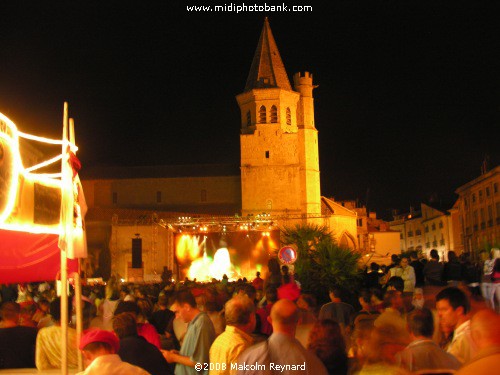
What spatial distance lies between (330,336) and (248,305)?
77 cm

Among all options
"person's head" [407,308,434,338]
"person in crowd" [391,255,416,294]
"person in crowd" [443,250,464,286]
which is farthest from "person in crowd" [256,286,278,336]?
"person in crowd" [443,250,464,286]

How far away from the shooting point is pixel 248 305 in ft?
16.4

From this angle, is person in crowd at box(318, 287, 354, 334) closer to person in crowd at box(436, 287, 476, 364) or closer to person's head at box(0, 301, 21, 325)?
person in crowd at box(436, 287, 476, 364)

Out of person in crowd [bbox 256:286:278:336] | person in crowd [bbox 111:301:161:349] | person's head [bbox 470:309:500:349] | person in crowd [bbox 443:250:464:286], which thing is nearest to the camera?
person's head [bbox 470:309:500:349]

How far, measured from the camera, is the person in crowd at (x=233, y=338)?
4.83 metres

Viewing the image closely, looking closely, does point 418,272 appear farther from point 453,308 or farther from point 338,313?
point 453,308

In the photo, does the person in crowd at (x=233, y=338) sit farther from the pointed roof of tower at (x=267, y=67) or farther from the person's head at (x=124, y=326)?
the pointed roof of tower at (x=267, y=67)

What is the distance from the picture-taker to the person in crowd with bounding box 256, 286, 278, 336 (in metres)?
6.81

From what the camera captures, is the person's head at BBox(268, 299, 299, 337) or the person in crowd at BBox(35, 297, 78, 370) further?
the person in crowd at BBox(35, 297, 78, 370)

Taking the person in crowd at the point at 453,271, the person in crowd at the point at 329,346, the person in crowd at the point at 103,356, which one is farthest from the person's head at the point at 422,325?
the person in crowd at the point at 453,271

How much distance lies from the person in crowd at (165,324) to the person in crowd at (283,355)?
350 centimetres

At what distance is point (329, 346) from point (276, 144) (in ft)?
161

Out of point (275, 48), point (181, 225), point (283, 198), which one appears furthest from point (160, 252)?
point (275, 48)

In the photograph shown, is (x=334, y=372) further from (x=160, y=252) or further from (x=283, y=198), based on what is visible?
(x=283, y=198)
